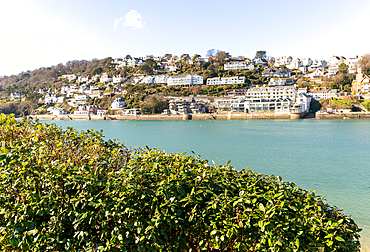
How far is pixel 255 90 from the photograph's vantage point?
65.1 metres

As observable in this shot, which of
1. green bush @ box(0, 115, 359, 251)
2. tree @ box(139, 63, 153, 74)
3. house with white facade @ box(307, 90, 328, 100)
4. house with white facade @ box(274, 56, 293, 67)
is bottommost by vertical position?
green bush @ box(0, 115, 359, 251)

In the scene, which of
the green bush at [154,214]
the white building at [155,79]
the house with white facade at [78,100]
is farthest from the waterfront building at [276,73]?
the green bush at [154,214]

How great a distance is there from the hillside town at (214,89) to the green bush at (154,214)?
5754cm

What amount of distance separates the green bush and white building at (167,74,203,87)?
7972 cm

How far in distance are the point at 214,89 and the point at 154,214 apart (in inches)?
2964

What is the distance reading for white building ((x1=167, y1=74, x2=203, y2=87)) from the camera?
264 ft

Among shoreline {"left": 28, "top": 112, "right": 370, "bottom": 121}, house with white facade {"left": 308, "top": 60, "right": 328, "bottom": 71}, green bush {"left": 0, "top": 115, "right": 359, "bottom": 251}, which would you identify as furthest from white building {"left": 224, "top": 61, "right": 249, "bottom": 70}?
green bush {"left": 0, "top": 115, "right": 359, "bottom": 251}

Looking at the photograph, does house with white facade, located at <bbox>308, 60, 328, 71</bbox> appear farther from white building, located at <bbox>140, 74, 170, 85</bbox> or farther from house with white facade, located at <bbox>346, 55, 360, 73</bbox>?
white building, located at <bbox>140, 74, 170, 85</bbox>

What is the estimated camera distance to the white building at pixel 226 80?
77188 millimetres

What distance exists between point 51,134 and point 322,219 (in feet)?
14.8

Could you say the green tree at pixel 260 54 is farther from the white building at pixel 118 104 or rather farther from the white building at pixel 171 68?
the white building at pixel 118 104

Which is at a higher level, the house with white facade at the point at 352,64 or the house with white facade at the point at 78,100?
the house with white facade at the point at 352,64

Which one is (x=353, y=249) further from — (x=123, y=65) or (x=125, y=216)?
(x=123, y=65)

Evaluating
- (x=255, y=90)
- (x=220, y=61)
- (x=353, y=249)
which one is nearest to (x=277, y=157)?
(x=353, y=249)
